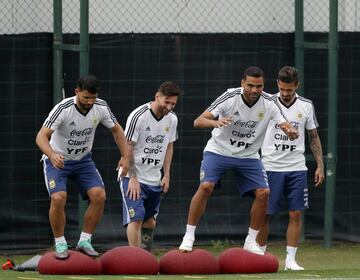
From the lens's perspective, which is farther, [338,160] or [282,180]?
[338,160]

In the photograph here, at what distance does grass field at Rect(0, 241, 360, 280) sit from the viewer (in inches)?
482

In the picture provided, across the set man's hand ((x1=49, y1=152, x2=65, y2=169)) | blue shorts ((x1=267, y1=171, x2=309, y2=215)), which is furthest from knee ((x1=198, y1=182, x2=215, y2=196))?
man's hand ((x1=49, y1=152, x2=65, y2=169))

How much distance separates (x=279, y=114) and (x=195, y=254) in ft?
5.74

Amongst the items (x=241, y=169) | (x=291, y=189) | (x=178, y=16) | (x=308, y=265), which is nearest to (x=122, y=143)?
(x=241, y=169)

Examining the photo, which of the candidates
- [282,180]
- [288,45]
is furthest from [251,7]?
[282,180]

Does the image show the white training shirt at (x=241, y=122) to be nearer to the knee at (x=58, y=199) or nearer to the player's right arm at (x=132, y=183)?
the player's right arm at (x=132, y=183)

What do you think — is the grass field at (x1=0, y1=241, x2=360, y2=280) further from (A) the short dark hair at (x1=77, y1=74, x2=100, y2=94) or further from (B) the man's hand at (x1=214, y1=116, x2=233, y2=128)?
(A) the short dark hair at (x1=77, y1=74, x2=100, y2=94)

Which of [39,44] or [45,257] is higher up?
[39,44]

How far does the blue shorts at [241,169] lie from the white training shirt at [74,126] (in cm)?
104

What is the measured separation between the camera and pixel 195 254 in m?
12.8

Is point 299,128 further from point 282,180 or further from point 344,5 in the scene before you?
point 344,5

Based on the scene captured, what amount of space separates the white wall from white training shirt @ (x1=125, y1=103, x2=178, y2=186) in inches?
108

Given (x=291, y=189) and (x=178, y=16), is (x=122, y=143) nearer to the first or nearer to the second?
(x=291, y=189)

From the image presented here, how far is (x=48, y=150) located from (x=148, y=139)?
1478 millimetres
